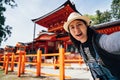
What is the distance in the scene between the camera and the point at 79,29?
1.94m

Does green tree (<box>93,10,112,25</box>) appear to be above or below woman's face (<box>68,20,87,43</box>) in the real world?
above

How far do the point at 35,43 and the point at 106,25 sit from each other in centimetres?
2015

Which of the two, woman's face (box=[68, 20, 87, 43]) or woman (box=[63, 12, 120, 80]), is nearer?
woman (box=[63, 12, 120, 80])

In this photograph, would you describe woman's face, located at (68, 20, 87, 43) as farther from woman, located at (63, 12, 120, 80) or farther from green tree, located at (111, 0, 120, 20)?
green tree, located at (111, 0, 120, 20)

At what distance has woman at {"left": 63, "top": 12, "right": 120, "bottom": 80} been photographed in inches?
61.6

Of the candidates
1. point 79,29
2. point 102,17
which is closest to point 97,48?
point 79,29

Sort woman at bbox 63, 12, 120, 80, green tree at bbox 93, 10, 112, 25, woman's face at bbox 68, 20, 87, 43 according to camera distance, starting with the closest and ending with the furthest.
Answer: woman at bbox 63, 12, 120, 80
woman's face at bbox 68, 20, 87, 43
green tree at bbox 93, 10, 112, 25

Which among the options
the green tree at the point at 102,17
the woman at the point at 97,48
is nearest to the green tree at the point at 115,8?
the green tree at the point at 102,17

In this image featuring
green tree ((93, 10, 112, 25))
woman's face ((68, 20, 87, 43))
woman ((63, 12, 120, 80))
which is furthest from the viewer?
green tree ((93, 10, 112, 25))

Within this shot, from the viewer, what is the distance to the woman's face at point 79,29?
1.92m

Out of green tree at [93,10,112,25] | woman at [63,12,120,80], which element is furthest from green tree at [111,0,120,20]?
woman at [63,12,120,80]

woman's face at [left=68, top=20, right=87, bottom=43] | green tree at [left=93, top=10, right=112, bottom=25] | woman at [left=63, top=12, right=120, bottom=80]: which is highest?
green tree at [left=93, top=10, right=112, bottom=25]

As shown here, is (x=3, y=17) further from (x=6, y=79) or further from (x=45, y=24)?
(x=6, y=79)

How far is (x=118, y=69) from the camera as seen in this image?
1.73m
